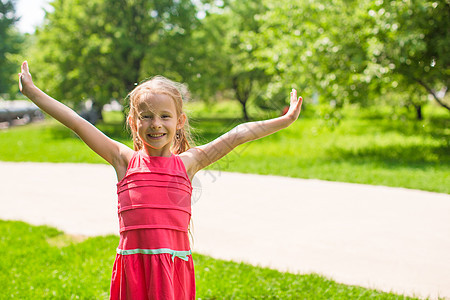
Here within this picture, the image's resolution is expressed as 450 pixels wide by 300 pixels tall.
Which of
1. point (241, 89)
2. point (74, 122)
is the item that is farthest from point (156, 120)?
point (241, 89)

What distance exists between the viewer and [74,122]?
2.14m

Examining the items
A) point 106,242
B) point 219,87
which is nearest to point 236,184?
point 106,242

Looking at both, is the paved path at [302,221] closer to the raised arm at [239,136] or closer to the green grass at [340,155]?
the raised arm at [239,136]

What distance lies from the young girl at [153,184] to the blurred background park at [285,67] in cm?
31

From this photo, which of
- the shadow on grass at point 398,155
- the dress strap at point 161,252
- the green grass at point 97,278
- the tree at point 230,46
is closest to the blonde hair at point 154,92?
the dress strap at point 161,252

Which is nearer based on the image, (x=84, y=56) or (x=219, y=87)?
(x=84, y=56)

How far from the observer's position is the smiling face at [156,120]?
6.81 ft

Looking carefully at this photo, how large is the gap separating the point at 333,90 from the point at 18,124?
20.5 metres

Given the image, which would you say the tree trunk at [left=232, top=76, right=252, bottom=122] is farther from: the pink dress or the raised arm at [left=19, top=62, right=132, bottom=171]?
the pink dress

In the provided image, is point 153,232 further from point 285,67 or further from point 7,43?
point 7,43

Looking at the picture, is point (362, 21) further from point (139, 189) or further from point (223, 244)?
point (139, 189)

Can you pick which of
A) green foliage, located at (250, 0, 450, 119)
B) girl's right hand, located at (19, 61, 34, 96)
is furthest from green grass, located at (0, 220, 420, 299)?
green foliage, located at (250, 0, 450, 119)

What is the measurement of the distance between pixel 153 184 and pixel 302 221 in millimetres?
3842

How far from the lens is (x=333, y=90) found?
11086 mm
